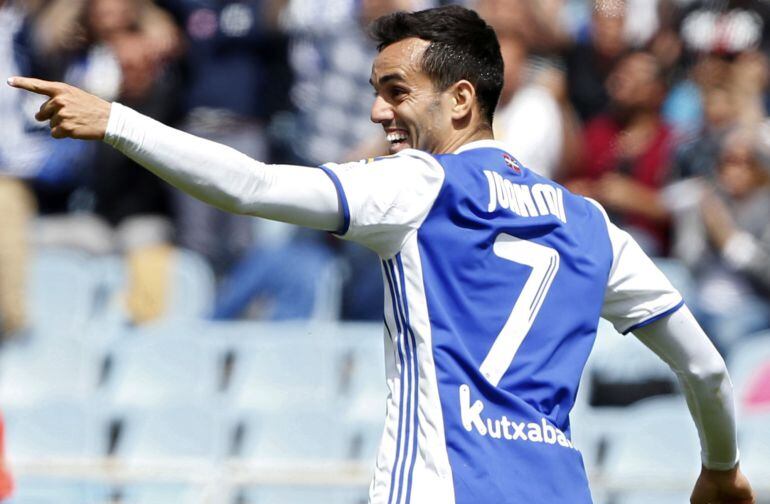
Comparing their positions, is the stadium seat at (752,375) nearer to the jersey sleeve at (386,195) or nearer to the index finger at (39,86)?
the jersey sleeve at (386,195)

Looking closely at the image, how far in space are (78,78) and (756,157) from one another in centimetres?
448

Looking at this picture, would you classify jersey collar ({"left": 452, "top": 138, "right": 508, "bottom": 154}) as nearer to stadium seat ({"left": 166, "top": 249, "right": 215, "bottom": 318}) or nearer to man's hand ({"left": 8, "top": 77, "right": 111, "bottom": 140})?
man's hand ({"left": 8, "top": 77, "right": 111, "bottom": 140})

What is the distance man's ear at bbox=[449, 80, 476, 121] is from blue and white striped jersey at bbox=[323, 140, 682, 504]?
15cm

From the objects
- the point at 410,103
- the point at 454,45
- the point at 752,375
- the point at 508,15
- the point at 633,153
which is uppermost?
the point at 454,45

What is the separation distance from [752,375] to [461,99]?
5.13 m

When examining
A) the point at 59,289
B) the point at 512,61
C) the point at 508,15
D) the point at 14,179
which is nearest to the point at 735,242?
the point at 512,61

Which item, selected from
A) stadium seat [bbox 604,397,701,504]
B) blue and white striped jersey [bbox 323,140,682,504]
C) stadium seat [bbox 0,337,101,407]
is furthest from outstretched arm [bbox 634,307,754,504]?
stadium seat [bbox 0,337,101,407]

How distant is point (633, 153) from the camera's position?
8312mm

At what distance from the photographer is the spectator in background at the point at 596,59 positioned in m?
8.40

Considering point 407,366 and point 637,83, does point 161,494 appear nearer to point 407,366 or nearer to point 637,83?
point 637,83

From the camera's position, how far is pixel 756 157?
8047 millimetres

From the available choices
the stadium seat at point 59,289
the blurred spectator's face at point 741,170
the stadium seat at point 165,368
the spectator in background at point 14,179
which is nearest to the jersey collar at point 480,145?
the blurred spectator's face at point 741,170

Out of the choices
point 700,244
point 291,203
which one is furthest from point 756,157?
point 291,203

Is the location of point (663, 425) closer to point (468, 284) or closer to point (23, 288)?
point (23, 288)
